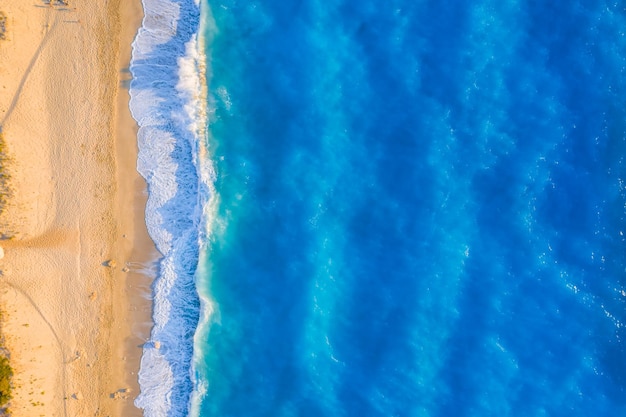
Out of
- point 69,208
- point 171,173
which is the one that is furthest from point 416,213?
point 69,208

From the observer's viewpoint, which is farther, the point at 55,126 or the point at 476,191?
Answer: the point at 476,191

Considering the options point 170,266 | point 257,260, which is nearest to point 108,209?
point 170,266

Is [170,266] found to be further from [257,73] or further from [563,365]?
[563,365]

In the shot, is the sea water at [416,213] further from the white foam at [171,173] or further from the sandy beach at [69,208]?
the sandy beach at [69,208]

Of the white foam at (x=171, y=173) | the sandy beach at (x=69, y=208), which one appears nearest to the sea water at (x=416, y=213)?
the white foam at (x=171, y=173)

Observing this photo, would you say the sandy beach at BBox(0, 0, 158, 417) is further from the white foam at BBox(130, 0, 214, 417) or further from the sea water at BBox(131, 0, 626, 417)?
the sea water at BBox(131, 0, 626, 417)

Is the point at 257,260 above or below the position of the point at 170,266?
above
